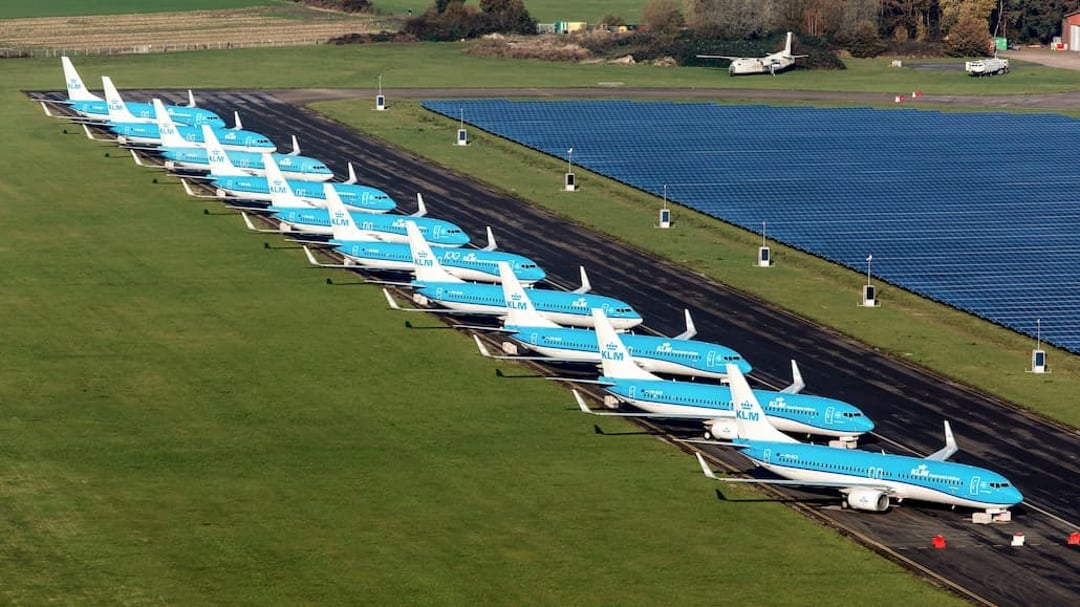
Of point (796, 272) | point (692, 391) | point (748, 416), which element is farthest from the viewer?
point (796, 272)

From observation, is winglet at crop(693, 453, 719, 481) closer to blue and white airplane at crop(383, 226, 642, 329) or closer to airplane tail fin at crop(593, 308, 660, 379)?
airplane tail fin at crop(593, 308, 660, 379)

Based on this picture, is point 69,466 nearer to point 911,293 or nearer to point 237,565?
point 237,565

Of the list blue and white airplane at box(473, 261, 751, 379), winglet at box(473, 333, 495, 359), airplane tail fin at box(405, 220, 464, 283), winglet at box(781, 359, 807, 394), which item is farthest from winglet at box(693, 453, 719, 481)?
airplane tail fin at box(405, 220, 464, 283)

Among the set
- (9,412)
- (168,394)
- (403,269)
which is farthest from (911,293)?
(9,412)

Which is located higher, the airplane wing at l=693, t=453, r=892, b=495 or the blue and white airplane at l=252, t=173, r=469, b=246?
the blue and white airplane at l=252, t=173, r=469, b=246

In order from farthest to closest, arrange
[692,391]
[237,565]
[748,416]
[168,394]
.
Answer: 1. [168,394]
2. [692,391]
3. [748,416]
4. [237,565]

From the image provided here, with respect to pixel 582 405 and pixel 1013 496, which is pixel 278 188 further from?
pixel 1013 496

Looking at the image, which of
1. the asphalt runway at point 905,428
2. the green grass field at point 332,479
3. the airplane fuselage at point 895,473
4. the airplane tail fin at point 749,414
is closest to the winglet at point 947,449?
the airplane fuselage at point 895,473
